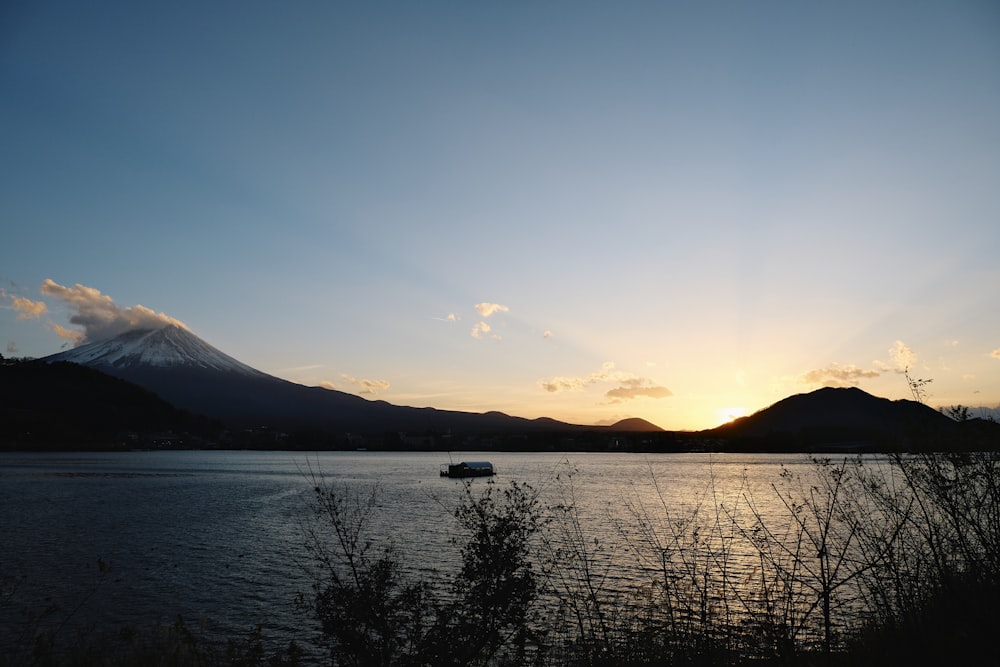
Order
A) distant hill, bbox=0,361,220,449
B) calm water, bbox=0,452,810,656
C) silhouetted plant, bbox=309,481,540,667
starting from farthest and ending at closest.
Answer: distant hill, bbox=0,361,220,449
calm water, bbox=0,452,810,656
silhouetted plant, bbox=309,481,540,667

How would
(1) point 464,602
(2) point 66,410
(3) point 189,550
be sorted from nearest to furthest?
(1) point 464,602 → (3) point 189,550 → (2) point 66,410

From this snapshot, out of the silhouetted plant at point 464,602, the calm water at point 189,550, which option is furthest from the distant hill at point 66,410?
the silhouetted plant at point 464,602

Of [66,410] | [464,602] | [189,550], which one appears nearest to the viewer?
[464,602]

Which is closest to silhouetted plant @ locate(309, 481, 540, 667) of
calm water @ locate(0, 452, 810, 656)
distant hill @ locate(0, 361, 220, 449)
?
calm water @ locate(0, 452, 810, 656)

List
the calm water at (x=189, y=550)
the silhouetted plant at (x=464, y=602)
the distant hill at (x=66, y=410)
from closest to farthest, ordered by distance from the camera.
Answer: the silhouetted plant at (x=464, y=602) → the calm water at (x=189, y=550) → the distant hill at (x=66, y=410)

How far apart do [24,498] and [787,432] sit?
19474 centimetres

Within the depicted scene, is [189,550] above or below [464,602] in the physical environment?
below

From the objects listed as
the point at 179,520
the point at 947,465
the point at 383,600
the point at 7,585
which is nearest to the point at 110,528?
the point at 179,520

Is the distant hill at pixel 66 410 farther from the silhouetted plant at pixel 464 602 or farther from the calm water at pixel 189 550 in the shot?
the silhouetted plant at pixel 464 602

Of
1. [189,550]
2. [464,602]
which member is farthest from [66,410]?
[464,602]

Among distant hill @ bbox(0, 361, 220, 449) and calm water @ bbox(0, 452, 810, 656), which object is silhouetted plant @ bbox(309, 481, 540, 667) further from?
distant hill @ bbox(0, 361, 220, 449)

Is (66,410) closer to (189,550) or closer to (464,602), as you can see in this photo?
(189,550)

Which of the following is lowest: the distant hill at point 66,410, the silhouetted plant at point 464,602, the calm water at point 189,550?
the calm water at point 189,550

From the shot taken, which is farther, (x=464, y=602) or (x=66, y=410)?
(x=66, y=410)
